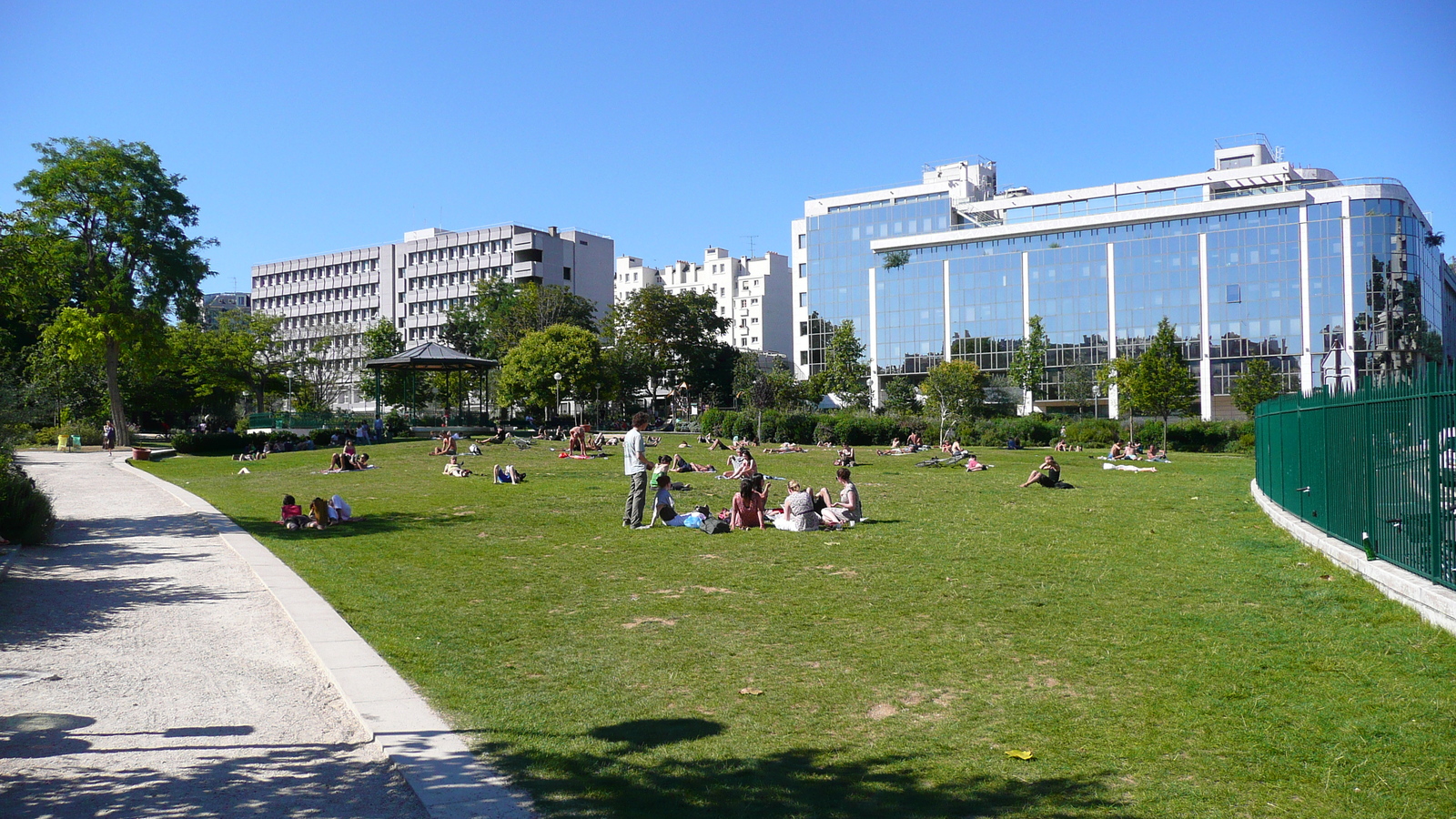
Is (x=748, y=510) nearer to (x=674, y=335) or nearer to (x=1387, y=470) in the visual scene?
(x=1387, y=470)

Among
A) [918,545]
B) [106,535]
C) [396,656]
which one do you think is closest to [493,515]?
[106,535]

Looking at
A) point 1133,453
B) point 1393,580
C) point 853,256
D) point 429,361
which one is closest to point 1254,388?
point 1133,453

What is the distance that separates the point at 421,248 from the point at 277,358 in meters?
39.0

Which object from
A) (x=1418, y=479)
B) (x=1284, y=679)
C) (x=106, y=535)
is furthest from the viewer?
(x=106, y=535)

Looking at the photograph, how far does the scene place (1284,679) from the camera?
252 inches

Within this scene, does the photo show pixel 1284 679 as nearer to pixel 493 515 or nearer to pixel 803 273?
pixel 493 515

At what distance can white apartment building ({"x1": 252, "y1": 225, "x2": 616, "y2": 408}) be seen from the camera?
4245 inches

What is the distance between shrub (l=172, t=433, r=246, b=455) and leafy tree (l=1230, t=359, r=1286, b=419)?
48.5 metres

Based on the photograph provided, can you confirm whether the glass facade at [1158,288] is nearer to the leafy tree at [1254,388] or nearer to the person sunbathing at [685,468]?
the leafy tree at [1254,388]

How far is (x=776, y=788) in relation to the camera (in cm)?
482

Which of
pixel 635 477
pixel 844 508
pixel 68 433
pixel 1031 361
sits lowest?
pixel 844 508

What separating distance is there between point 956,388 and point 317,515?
5346cm

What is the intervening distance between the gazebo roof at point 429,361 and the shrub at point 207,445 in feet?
23.8

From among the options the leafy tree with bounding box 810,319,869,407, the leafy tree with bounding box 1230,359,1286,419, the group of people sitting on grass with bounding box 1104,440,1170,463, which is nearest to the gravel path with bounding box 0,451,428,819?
the group of people sitting on grass with bounding box 1104,440,1170,463
